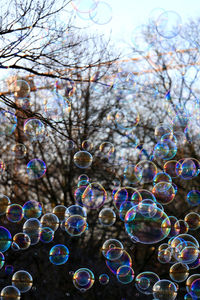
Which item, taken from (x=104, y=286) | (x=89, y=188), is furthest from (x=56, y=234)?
(x=89, y=188)

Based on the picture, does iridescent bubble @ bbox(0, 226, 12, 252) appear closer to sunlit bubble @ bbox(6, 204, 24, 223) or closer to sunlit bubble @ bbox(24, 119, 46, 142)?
sunlit bubble @ bbox(6, 204, 24, 223)

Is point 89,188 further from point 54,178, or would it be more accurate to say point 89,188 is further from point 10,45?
point 54,178

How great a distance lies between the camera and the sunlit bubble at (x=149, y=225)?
26.7 ft

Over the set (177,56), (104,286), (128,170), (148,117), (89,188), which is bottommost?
(104,286)

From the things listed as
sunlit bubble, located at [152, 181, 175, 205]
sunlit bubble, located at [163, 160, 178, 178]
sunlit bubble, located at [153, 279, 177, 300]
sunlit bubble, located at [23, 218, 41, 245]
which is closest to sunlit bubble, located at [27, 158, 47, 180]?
sunlit bubble, located at [23, 218, 41, 245]

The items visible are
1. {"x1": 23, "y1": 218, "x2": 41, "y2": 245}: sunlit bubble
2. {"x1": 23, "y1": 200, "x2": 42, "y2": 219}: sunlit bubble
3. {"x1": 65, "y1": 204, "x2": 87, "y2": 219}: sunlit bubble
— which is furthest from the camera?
{"x1": 23, "y1": 200, "x2": 42, "y2": 219}: sunlit bubble

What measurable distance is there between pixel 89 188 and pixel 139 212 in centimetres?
179

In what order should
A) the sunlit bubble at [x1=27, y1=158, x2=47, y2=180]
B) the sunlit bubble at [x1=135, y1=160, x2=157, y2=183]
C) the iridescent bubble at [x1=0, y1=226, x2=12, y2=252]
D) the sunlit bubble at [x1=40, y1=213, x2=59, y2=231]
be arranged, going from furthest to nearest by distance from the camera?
the sunlit bubble at [x1=27, y1=158, x2=47, y2=180], the sunlit bubble at [x1=135, y1=160, x2=157, y2=183], the sunlit bubble at [x1=40, y1=213, x2=59, y2=231], the iridescent bubble at [x1=0, y1=226, x2=12, y2=252]

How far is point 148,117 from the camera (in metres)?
16.4

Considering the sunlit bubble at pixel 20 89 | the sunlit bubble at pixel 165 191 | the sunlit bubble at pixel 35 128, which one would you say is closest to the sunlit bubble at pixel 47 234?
the sunlit bubble at pixel 35 128

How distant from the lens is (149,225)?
833cm

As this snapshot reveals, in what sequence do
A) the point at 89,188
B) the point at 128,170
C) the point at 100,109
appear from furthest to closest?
the point at 100,109
the point at 128,170
the point at 89,188

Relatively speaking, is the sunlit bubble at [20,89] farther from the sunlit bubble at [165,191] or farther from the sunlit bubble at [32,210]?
the sunlit bubble at [165,191]

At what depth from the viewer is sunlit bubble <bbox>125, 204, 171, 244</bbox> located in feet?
26.7
